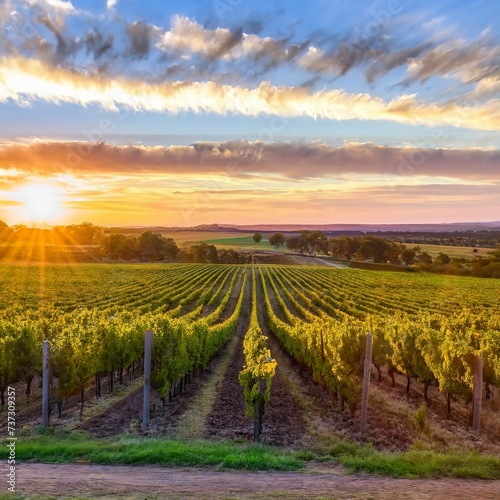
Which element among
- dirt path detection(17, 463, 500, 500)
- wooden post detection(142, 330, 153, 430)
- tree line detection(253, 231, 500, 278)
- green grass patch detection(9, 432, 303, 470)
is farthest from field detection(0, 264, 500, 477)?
tree line detection(253, 231, 500, 278)

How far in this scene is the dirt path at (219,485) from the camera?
7.66 metres

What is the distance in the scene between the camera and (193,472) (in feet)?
29.3

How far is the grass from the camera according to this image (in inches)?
362

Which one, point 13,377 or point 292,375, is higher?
point 13,377

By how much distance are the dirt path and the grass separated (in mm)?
316

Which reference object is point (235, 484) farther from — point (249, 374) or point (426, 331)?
point (426, 331)

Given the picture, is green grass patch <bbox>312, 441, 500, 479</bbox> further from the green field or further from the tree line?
the green field

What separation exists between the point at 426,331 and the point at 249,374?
Result: 8448 mm

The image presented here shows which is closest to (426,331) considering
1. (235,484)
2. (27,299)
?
(235,484)

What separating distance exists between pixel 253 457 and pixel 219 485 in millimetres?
1522

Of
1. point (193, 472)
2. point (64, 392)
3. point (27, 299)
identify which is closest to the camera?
point (193, 472)

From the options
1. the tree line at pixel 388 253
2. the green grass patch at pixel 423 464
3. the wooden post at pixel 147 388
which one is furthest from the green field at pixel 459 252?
the wooden post at pixel 147 388

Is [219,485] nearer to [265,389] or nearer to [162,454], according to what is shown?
[162,454]

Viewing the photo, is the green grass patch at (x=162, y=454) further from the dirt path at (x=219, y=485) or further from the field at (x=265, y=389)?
the field at (x=265, y=389)
